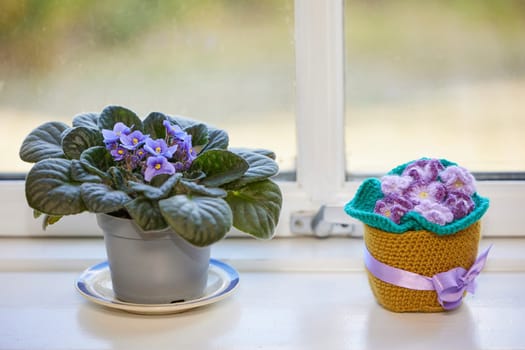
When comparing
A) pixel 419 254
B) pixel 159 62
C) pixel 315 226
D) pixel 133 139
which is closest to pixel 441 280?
pixel 419 254

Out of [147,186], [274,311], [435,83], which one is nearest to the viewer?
[147,186]

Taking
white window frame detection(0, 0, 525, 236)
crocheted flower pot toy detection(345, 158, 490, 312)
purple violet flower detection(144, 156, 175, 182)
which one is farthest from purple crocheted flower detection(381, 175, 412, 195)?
purple violet flower detection(144, 156, 175, 182)

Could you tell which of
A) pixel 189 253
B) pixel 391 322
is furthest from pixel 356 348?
pixel 189 253

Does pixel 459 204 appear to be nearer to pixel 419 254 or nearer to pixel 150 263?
pixel 419 254

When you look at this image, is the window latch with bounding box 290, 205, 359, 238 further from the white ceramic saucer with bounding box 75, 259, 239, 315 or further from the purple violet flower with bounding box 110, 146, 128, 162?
the purple violet flower with bounding box 110, 146, 128, 162

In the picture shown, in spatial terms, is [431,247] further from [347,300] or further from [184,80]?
[184,80]

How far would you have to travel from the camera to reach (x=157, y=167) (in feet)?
3.59

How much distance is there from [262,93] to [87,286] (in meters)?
0.52

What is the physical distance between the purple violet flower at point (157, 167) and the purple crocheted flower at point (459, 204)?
1.36 ft

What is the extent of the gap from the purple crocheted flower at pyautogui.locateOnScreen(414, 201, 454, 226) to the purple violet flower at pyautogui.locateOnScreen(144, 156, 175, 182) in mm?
371

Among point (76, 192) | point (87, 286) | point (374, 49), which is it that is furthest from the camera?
point (374, 49)

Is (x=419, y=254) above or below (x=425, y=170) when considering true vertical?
below

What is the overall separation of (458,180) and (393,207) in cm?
11

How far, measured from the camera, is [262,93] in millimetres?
1479
